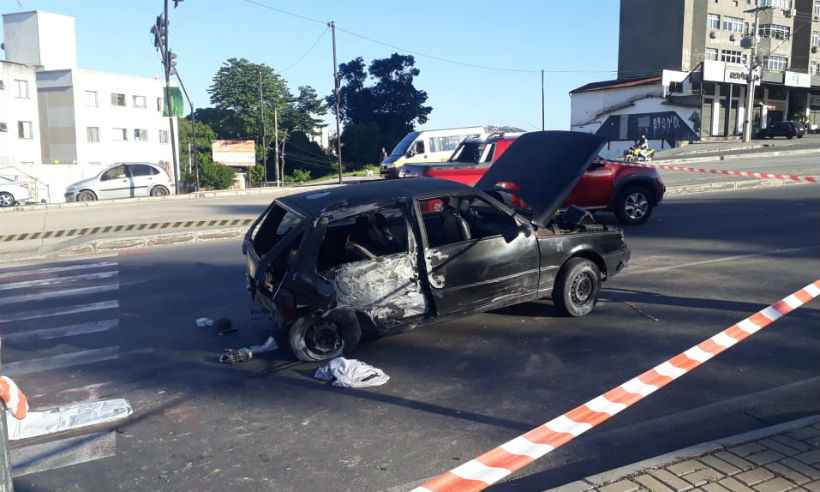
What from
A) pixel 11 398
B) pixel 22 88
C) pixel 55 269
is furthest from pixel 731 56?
pixel 11 398

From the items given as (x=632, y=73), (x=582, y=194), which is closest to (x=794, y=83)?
(x=632, y=73)

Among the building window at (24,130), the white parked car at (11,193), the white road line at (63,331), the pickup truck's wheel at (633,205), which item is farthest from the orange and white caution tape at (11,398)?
the building window at (24,130)

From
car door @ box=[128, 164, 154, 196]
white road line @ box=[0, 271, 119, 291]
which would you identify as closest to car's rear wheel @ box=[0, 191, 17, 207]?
car door @ box=[128, 164, 154, 196]

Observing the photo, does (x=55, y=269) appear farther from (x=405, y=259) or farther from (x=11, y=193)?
(x=11, y=193)

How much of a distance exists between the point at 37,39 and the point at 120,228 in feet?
163

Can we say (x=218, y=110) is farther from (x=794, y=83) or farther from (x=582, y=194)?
(x=582, y=194)

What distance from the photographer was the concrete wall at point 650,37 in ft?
205

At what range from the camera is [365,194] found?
6.44 m

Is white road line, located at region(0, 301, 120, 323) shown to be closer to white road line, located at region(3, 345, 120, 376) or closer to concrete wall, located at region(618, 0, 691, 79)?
white road line, located at region(3, 345, 120, 376)

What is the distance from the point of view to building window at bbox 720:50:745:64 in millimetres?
63844

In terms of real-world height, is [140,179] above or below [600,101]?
below

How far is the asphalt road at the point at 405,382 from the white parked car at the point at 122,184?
15.3m

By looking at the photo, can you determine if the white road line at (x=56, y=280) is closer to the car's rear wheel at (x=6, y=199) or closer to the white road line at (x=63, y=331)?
the white road line at (x=63, y=331)

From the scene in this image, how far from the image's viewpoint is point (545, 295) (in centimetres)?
705
